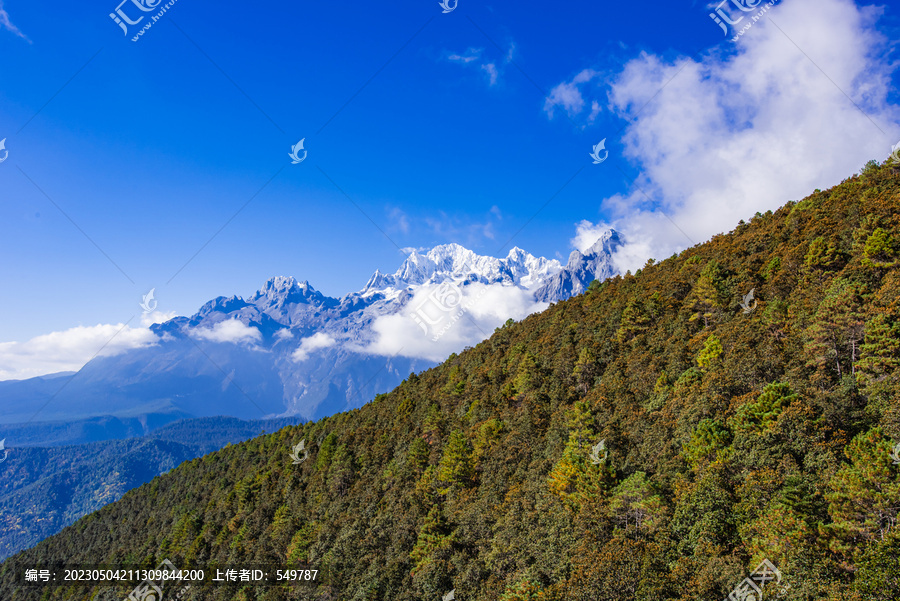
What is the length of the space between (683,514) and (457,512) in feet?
91.1

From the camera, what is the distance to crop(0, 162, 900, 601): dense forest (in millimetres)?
26344

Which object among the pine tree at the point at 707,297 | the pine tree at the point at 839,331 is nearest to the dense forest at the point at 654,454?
the pine tree at the point at 839,331

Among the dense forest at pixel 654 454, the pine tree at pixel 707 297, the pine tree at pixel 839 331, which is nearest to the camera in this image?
the dense forest at pixel 654 454

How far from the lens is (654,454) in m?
38.7

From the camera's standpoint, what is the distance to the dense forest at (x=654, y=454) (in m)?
26.3

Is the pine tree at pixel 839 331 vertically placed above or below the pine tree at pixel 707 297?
below

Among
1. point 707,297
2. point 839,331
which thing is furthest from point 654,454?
point 707,297

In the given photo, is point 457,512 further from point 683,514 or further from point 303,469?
point 303,469

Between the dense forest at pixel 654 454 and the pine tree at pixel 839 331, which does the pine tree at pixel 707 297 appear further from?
the pine tree at pixel 839 331

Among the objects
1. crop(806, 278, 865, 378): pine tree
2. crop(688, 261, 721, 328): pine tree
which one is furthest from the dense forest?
crop(688, 261, 721, 328): pine tree

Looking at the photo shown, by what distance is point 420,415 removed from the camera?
261ft

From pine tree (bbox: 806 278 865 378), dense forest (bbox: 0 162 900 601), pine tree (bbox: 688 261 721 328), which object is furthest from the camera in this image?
pine tree (bbox: 688 261 721 328)

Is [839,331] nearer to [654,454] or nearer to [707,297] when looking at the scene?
[654,454]

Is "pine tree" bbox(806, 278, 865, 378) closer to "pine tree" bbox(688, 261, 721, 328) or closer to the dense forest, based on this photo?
the dense forest
